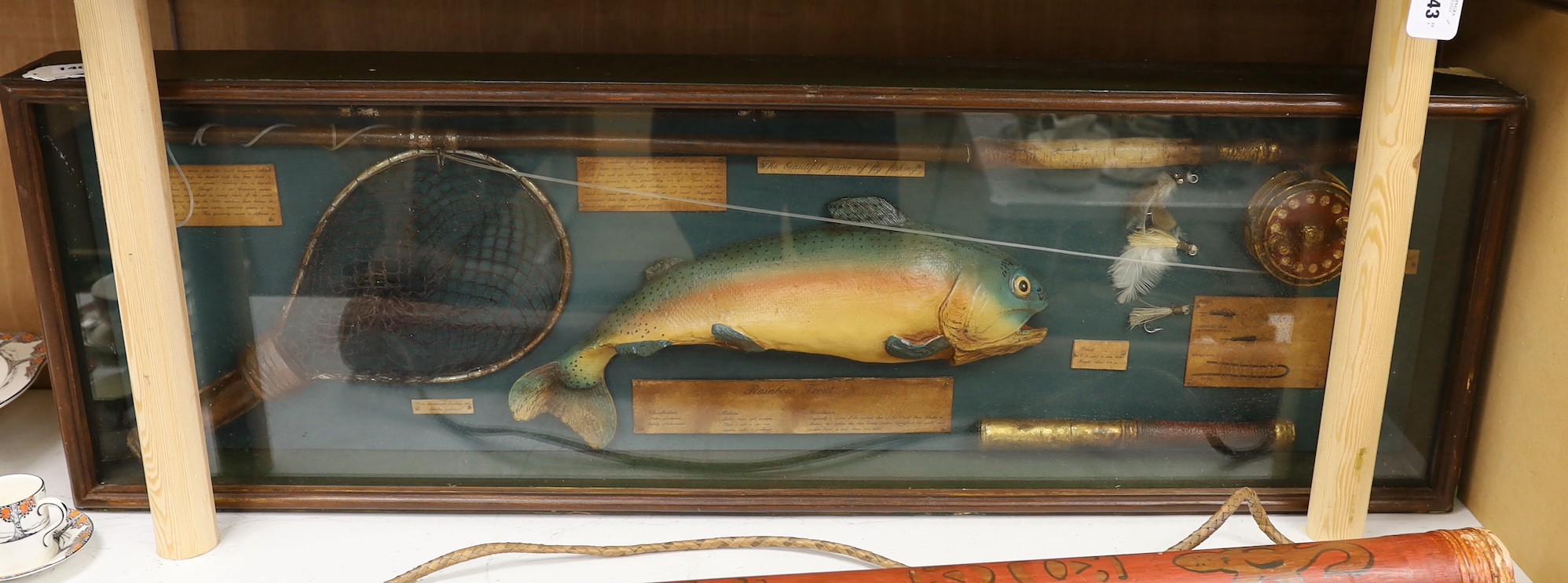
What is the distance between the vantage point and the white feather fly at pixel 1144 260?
1192 millimetres

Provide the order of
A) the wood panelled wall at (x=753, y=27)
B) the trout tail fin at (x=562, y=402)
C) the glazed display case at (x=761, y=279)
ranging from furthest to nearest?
the wood panelled wall at (x=753, y=27), the trout tail fin at (x=562, y=402), the glazed display case at (x=761, y=279)

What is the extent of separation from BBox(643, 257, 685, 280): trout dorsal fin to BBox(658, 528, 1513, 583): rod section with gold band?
1.05 ft

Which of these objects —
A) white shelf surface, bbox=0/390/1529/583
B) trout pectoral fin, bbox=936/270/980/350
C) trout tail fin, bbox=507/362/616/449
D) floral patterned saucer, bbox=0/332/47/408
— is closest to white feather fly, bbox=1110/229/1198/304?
trout pectoral fin, bbox=936/270/980/350

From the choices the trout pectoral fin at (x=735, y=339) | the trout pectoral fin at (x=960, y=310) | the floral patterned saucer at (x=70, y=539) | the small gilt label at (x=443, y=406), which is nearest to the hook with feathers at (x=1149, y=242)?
the trout pectoral fin at (x=960, y=310)

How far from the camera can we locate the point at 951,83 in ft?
3.75

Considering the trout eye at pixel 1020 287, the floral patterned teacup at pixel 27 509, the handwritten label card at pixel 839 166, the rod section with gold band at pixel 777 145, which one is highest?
the rod section with gold band at pixel 777 145

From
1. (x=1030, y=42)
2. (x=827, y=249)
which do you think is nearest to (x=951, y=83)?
(x=827, y=249)

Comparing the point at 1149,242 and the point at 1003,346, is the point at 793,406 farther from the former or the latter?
the point at 1149,242

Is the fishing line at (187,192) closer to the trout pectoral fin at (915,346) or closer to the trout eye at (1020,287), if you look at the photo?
the trout pectoral fin at (915,346)

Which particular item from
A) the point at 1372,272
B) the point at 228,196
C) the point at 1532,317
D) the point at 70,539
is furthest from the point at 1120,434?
the point at 70,539

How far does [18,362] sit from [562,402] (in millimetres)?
719

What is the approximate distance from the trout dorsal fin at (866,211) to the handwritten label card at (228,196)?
0.55 meters

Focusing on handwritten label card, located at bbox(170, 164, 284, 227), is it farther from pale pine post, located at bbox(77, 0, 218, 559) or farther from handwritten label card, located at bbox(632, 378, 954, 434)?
handwritten label card, located at bbox(632, 378, 954, 434)

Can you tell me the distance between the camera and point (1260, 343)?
1.24 metres
